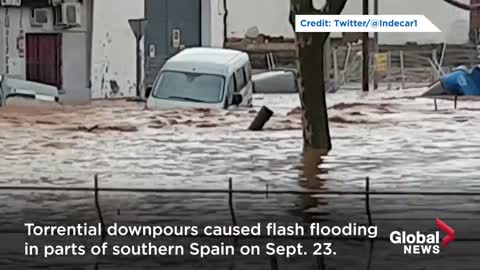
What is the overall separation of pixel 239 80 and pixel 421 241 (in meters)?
11.8

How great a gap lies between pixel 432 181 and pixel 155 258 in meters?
4.97

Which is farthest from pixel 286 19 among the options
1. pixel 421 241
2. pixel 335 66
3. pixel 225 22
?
pixel 421 241

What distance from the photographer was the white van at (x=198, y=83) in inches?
651

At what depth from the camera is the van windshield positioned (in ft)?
54.5

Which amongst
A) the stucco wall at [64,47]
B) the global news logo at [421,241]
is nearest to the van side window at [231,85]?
the stucco wall at [64,47]

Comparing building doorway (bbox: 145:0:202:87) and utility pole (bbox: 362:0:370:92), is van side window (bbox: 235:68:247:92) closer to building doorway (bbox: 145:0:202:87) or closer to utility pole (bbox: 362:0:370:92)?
utility pole (bbox: 362:0:370:92)

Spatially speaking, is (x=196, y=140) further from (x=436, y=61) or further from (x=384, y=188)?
(x=436, y=61)

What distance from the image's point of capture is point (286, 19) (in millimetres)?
29031

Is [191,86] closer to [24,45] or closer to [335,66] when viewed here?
[24,45]

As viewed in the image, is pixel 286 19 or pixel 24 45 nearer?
pixel 24 45

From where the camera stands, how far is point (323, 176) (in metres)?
10.3

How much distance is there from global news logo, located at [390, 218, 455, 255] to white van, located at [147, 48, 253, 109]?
10251 millimetres

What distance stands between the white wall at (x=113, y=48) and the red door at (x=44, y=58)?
39.9 inches
